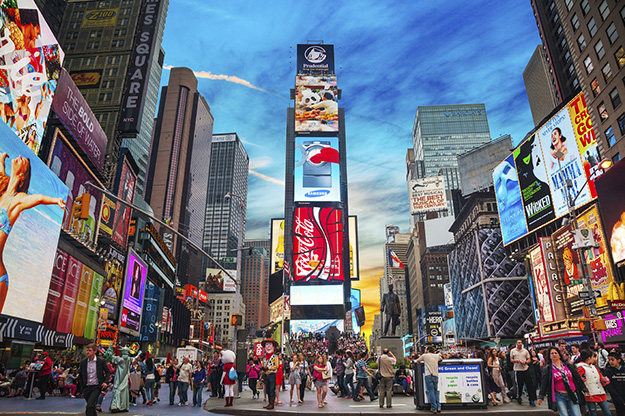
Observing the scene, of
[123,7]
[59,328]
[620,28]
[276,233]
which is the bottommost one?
[59,328]

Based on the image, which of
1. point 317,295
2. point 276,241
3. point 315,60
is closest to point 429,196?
point 276,241

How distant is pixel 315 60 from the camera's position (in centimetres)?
11081

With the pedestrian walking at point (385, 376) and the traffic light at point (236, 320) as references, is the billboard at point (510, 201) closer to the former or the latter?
the traffic light at point (236, 320)

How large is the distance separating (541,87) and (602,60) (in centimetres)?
5835

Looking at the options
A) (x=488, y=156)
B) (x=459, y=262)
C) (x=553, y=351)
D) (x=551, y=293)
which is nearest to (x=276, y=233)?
(x=459, y=262)

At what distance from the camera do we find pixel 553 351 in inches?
346

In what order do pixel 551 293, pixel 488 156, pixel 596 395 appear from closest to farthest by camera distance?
pixel 596 395
pixel 551 293
pixel 488 156

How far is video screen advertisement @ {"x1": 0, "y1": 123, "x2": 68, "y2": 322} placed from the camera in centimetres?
2159

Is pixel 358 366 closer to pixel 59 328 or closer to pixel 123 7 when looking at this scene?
pixel 59 328

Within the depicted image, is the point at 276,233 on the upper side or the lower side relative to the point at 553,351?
upper

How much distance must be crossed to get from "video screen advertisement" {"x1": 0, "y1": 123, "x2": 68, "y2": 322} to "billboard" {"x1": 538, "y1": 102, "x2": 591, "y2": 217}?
150ft

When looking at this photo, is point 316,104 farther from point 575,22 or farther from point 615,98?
point 615,98

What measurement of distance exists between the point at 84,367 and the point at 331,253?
80.7m

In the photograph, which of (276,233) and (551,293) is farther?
(276,233)
